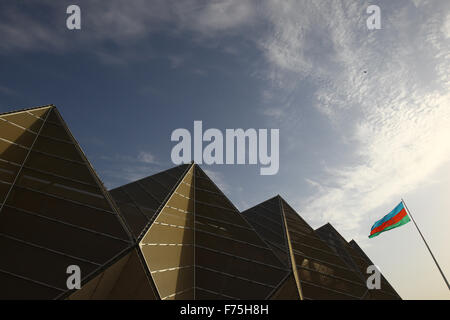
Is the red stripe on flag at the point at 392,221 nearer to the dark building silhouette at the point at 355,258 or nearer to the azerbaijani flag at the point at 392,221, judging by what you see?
the azerbaijani flag at the point at 392,221

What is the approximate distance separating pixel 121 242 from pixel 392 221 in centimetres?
1899

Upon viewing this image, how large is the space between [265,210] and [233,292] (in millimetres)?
14298

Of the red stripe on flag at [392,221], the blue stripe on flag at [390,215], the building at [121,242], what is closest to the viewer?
the building at [121,242]

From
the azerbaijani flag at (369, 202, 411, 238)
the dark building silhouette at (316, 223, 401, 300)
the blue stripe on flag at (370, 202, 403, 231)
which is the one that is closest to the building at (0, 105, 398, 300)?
the dark building silhouette at (316, 223, 401, 300)

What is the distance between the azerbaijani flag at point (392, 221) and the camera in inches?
739

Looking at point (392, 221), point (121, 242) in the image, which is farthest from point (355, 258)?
point (121, 242)

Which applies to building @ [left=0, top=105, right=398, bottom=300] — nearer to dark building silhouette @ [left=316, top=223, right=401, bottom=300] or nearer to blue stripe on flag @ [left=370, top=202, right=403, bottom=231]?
dark building silhouette @ [left=316, top=223, right=401, bottom=300]

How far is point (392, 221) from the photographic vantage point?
1970cm

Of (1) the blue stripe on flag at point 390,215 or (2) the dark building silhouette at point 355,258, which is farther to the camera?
(2) the dark building silhouette at point 355,258

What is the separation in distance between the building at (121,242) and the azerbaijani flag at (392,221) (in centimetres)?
383

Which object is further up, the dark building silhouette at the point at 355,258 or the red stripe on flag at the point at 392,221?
the red stripe on flag at the point at 392,221

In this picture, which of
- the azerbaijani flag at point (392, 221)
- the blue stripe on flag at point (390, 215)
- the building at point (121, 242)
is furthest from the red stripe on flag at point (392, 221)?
the building at point (121, 242)
